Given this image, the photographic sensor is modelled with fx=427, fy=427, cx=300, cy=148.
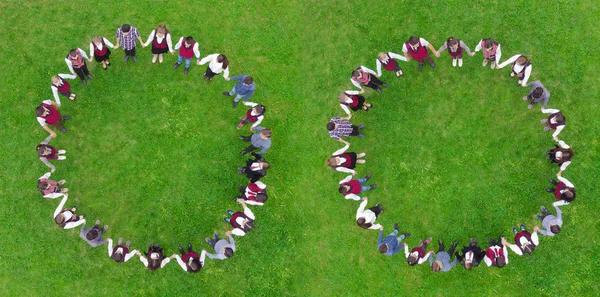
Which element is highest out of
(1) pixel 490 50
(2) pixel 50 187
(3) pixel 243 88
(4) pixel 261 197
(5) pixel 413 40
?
(5) pixel 413 40

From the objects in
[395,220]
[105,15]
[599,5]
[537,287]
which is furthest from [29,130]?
[599,5]

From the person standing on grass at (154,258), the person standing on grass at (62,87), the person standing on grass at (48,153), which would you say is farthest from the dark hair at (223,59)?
the person standing on grass at (154,258)

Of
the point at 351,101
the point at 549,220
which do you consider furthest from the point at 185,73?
the point at 549,220

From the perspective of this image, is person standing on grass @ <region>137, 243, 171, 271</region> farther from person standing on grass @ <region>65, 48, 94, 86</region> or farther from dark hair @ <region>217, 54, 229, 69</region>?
dark hair @ <region>217, 54, 229, 69</region>

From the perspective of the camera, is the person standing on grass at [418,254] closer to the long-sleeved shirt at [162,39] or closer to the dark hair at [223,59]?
the dark hair at [223,59]

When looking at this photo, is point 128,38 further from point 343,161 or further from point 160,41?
point 343,161
